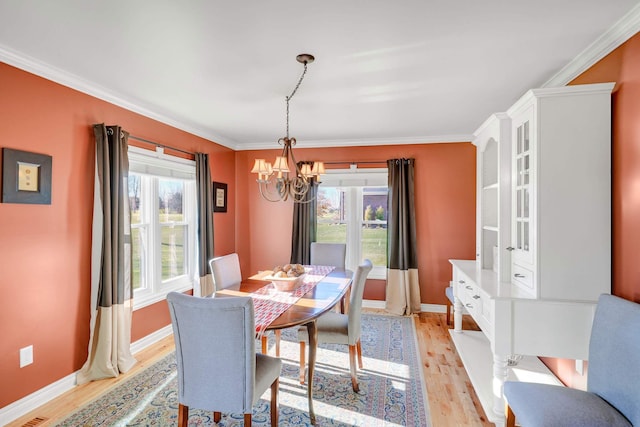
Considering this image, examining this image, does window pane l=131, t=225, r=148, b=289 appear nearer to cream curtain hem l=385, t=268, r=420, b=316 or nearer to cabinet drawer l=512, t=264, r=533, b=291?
cream curtain hem l=385, t=268, r=420, b=316

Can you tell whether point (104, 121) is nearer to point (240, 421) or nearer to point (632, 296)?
point (240, 421)

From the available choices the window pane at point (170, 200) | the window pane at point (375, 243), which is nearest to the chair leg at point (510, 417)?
the window pane at point (375, 243)

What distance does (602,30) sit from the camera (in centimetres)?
192

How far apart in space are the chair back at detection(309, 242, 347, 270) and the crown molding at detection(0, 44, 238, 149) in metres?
2.18

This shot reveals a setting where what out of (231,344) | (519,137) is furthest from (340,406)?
(519,137)

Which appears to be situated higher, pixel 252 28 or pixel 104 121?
pixel 252 28

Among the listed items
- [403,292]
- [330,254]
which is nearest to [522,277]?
[330,254]

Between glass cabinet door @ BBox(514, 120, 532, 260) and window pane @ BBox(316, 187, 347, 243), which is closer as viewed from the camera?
glass cabinet door @ BBox(514, 120, 532, 260)

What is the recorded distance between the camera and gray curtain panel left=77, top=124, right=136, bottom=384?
280 cm

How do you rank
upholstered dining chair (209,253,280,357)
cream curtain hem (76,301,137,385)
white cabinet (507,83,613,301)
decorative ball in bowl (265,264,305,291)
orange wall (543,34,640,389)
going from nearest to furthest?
orange wall (543,34,640,389) < white cabinet (507,83,613,301) < cream curtain hem (76,301,137,385) < decorative ball in bowl (265,264,305,291) < upholstered dining chair (209,253,280,357)

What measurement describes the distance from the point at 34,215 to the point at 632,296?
3.81 meters

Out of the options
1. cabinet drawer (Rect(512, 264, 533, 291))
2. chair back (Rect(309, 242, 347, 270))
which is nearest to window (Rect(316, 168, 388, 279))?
chair back (Rect(309, 242, 347, 270))

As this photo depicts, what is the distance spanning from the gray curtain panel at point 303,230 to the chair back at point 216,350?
10.3 feet

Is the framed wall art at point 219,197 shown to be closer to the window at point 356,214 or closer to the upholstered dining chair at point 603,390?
the window at point 356,214
